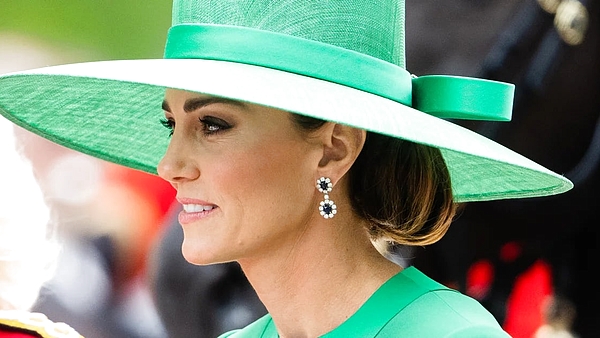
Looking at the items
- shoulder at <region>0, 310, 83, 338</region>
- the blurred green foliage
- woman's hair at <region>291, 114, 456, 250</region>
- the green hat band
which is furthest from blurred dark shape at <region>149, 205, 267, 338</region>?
the green hat band

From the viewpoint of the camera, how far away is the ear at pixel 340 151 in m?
1.21

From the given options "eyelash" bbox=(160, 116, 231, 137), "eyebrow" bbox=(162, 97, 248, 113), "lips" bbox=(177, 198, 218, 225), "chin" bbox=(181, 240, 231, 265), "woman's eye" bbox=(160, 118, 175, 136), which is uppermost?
"woman's eye" bbox=(160, 118, 175, 136)

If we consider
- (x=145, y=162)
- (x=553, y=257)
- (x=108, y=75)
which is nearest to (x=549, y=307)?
(x=553, y=257)

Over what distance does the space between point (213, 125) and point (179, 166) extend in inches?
3.1

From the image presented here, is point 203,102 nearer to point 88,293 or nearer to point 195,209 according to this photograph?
point 195,209

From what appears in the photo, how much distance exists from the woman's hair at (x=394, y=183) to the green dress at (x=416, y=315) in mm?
91

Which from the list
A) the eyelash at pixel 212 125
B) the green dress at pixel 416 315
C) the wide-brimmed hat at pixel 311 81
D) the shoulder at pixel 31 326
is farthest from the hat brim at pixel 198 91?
the shoulder at pixel 31 326

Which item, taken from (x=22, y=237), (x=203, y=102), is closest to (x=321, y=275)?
(x=203, y=102)

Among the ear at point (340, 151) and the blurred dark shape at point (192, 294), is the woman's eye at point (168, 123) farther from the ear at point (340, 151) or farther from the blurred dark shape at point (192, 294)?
the blurred dark shape at point (192, 294)

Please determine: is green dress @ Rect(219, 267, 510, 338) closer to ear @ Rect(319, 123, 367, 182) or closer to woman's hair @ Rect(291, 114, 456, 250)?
woman's hair @ Rect(291, 114, 456, 250)

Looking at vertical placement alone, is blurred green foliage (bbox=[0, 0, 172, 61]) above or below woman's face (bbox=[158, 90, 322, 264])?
above

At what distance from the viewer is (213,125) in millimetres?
1168

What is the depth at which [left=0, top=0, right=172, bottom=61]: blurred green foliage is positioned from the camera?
170cm

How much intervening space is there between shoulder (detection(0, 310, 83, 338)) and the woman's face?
1.86 ft
